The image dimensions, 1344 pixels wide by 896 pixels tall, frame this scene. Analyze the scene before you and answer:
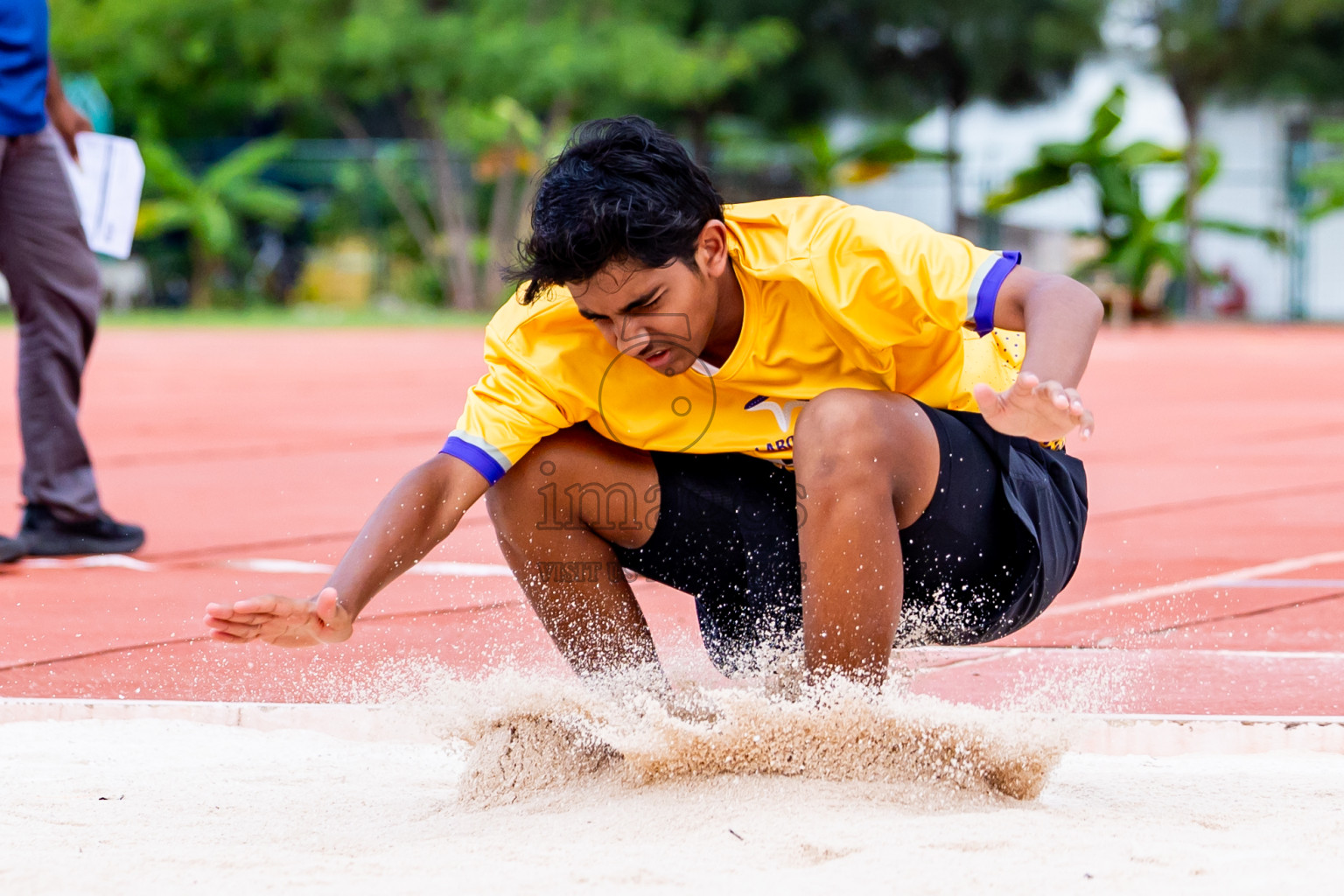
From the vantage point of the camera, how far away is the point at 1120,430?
7570 mm

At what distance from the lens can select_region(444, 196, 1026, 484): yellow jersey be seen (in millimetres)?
2354

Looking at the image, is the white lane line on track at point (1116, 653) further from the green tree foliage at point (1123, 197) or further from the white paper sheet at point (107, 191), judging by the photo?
the green tree foliage at point (1123, 197)

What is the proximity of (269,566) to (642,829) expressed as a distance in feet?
7.35

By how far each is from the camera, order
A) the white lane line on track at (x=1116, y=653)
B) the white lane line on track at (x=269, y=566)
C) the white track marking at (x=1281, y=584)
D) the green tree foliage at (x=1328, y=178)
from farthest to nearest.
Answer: the green tree foliage at (x=1328, y=178), the white lane line on track at (x=269, y=566), the white track marking at (x=1281, y=584), the white lane line on track at (x=1116, y=653)

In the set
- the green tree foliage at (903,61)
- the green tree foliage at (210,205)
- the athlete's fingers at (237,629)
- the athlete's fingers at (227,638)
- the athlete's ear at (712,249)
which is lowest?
the green tree foliage at (210,205)

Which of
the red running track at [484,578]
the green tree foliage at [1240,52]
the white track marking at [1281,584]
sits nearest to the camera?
the red running track at [484,578]

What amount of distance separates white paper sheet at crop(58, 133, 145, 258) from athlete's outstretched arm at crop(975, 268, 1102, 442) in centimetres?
288

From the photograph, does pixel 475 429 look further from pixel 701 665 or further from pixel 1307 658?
pixel 1307 658

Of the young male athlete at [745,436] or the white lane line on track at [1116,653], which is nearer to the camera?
the young male athlete at [745,436]

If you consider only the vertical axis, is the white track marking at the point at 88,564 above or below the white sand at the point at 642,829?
below

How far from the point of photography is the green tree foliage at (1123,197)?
62.0 feet

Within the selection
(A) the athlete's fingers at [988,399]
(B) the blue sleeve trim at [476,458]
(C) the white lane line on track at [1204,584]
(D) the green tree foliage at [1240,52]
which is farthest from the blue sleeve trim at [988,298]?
(D) the green tree foliage at [1240,52]

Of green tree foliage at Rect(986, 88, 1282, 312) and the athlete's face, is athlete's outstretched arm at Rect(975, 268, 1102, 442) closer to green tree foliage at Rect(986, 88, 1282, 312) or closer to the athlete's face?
the athlete's face

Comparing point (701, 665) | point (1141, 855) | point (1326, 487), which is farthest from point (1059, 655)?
point (1326, 487)
